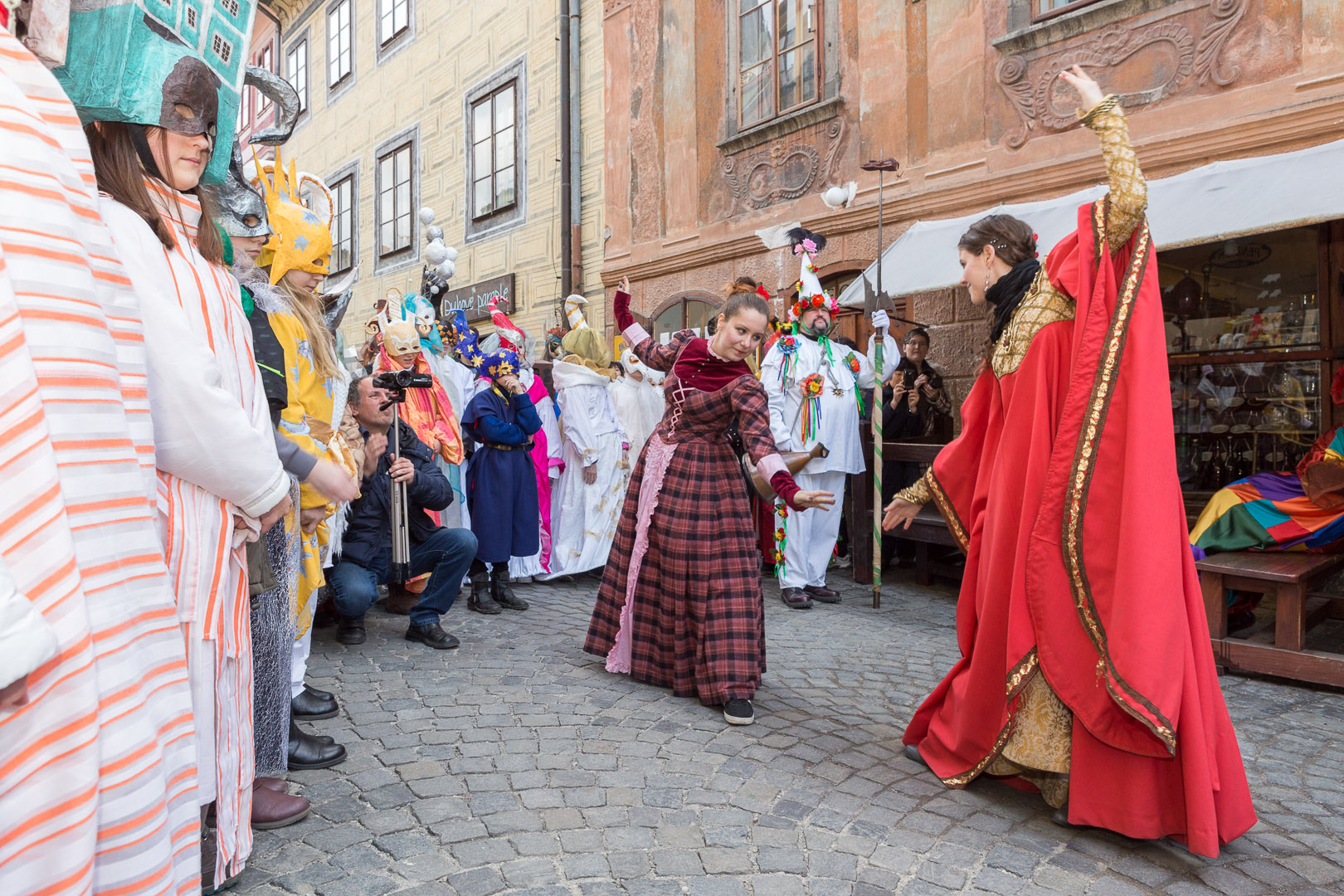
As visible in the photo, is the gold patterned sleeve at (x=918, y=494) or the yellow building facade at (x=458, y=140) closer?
the gold patterned sleeve at (x=918, y=494)

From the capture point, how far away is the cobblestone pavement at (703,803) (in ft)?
7.68

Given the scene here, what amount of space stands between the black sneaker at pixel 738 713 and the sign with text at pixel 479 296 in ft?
32.1

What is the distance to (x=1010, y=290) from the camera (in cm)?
295

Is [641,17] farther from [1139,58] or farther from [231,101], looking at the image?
[231,101]

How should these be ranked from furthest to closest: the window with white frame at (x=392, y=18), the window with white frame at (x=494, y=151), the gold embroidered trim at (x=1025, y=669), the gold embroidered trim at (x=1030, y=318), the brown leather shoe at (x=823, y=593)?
the window with white frame at (x=392, y=18) < the window with white frame at (x=494, y=151) < the brown leather shoe at (x=823, y=593) < the gold embroidered trim at (x=1030, y=318) < the gold embroidered trim at (x=1025, y=669)

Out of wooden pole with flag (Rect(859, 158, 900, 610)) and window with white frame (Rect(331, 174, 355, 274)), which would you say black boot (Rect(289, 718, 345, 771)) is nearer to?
wooden pole with flag (Rect(859, 158, 900, 610))

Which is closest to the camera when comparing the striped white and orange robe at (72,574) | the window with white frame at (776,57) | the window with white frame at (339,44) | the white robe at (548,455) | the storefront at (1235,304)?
the striped white and orange robe at (72,574)

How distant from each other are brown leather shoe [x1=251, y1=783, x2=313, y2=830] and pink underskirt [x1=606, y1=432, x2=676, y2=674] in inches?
69.5

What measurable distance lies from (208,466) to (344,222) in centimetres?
1786

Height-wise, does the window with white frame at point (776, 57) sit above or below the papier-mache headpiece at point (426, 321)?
above

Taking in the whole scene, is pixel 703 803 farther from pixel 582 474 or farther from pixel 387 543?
pixel 582 474

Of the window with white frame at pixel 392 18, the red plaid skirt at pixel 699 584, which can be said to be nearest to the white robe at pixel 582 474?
the red plaid skirt at pixel 699 584

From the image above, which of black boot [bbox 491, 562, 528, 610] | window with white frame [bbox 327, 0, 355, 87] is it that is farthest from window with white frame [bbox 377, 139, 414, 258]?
black boot [bbox 491, 562, 528, 610]

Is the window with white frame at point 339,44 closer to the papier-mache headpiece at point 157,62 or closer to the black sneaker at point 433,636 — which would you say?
the black sneaker at point 433,636
